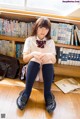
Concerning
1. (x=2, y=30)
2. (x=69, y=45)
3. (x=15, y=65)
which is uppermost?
(x=2, y=30)

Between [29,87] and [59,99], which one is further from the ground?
[29,87]

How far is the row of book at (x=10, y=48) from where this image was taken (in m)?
2.23

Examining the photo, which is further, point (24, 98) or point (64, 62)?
point (64, 62)

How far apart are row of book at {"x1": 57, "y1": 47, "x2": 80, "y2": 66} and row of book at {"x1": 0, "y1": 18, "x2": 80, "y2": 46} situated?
96 mm

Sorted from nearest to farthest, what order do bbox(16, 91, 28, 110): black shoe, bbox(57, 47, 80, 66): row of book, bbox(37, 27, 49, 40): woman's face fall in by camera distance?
bbox(16, 91, 28, 110): black shoe < bbox(37, 27, 49, 40): woman's face < bbox(57, 47, 80, 66): row of book

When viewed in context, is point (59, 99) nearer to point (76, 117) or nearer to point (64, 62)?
point (76, 117)

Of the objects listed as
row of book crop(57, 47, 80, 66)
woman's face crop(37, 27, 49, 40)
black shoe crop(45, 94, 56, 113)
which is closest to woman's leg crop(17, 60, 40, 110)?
black shoe crop(45, 94, 56, 113)

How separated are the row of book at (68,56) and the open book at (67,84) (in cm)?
21

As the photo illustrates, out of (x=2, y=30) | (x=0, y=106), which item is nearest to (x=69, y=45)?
(x=2, y=30)

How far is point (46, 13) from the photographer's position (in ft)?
7.19

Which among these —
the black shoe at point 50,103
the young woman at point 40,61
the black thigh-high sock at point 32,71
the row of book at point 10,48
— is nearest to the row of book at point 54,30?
the row of book at point 10,48

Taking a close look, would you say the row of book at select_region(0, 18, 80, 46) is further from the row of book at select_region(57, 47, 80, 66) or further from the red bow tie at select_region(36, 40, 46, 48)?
the red bow tie at select_region(36, 40, 46, 48)

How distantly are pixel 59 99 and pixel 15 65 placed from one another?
62 cm

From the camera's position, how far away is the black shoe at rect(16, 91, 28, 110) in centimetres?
168
